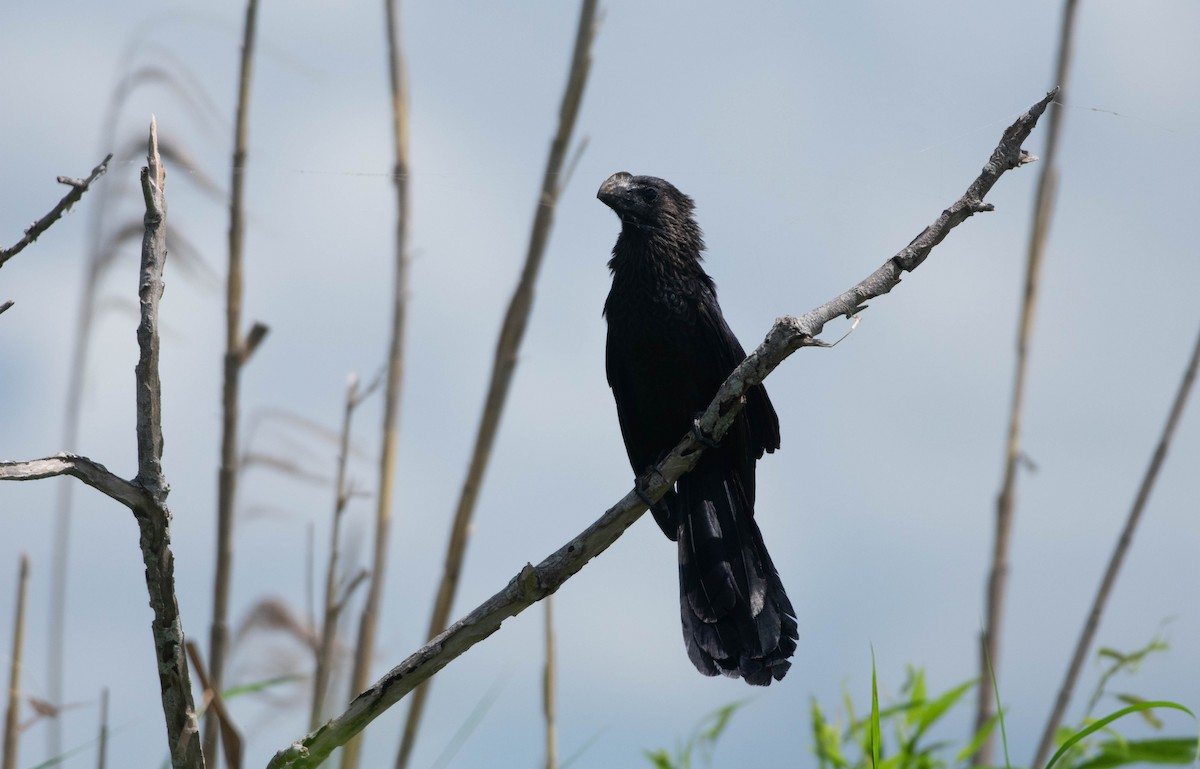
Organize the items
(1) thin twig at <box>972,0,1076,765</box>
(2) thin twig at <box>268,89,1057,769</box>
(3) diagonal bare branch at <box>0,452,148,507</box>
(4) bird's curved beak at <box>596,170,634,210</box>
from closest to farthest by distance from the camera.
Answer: (3) diagonal bare branch at <box>0,452,148,507</box> < (2) thin twig at <box>268,89,1057,769</box> < (4) bird's curved beak at <box>596,170,634,210</box> < (1) thin twig at <box>972,0,1076,765</box>

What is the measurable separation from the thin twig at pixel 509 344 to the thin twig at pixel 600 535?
940 mm

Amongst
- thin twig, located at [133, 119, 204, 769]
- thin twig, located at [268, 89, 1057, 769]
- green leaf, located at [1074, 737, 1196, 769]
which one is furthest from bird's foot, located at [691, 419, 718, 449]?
green leaf, located at [1074, 737, 1196, 769]

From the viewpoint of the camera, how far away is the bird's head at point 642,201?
2908 mm

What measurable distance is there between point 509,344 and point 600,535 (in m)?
1.06

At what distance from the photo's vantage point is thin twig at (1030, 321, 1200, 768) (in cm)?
290

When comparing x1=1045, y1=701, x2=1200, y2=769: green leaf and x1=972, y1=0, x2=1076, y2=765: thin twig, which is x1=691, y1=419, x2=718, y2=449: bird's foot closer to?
x1=1045, y1=701, x2=1200, y2=769: green leaf

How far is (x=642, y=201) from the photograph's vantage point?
2.95m

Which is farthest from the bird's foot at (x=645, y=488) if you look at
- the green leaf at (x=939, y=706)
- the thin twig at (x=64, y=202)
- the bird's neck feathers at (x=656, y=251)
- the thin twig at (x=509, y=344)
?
the green leaf at (x=939, y=706)

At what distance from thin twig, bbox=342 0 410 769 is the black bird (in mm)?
586

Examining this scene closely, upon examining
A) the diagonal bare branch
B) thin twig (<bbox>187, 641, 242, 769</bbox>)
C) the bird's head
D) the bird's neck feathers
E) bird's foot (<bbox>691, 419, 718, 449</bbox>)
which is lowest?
thin twig (<bbox>187, 641, 242, 769</bbox>)

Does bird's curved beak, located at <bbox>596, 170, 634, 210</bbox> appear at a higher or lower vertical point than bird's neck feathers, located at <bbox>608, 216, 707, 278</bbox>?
higher

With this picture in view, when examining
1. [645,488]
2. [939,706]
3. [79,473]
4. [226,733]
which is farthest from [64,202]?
[939,706]

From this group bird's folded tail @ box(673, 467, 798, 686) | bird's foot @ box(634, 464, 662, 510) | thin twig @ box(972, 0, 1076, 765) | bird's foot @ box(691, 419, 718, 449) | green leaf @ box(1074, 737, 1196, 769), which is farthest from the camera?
thin twig @ box(972, 0, 1076, 765)

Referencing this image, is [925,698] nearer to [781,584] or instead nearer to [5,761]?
[781,584]
